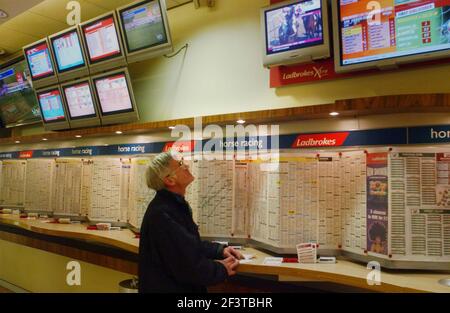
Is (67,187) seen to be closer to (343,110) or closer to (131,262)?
(131,262)

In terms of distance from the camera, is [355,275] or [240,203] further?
[240,203]

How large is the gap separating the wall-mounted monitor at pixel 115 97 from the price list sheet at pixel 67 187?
777 millimetres

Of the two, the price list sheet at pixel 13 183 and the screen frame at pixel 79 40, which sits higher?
the screen frame at pixel 79 40

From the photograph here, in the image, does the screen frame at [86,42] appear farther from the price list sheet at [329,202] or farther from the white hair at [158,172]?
the price list sheet at [329,202]

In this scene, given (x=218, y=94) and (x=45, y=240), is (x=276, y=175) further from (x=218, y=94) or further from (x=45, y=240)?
(x=45, y=240)

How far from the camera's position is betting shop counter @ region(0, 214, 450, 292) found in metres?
2.10

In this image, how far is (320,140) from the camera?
2.75m

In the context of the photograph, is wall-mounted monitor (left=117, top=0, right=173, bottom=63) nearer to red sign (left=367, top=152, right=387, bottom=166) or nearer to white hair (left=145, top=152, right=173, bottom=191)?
white hair (left=145, top=152, right=173, bottom=191)

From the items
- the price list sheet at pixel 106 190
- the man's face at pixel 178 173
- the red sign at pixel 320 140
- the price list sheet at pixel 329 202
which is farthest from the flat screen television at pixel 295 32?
the price list sheet at pixel 106 190

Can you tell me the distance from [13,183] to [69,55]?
2.32 meters

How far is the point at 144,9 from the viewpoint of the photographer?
3.58 m

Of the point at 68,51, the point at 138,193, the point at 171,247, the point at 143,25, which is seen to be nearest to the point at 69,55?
the point at 68,51

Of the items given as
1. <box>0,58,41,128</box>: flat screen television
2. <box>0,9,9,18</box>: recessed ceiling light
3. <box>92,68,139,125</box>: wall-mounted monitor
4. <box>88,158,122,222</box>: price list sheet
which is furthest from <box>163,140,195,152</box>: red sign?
<box>0,58,41,128</box>: flat screen television

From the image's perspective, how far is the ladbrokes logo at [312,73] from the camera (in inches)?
115
